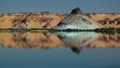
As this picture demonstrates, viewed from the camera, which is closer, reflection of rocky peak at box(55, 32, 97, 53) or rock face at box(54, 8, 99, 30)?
reflection of rocky peak at box(55, 32, 97, 53)

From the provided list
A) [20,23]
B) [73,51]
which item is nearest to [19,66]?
[73,51]

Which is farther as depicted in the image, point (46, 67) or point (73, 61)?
point (73, 61)

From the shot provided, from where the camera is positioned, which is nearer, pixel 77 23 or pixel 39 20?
pixel 77 23

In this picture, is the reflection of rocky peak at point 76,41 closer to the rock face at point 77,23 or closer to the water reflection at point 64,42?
the water reflection at point 64,42

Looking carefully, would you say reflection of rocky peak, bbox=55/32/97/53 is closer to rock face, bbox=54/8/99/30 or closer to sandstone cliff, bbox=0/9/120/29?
rock face, bbox=54/8/99/30

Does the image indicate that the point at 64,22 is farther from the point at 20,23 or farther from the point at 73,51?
the point at 73,51

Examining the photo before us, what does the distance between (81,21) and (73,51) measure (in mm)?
73303

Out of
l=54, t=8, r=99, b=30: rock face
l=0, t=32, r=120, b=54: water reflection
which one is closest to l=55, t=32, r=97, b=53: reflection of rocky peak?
l=0, t=32, r=120, b=54: water reflection

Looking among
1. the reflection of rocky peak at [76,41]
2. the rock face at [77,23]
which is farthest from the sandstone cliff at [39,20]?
the reflection of rocky peak at [76,41]

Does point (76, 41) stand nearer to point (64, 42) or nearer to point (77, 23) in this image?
point (64, 42)

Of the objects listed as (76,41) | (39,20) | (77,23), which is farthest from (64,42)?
(39,20)

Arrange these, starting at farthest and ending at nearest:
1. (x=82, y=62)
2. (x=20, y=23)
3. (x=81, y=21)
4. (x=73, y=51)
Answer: (x=20, y=23)
(x=81, y=21)
(x=73, y=51)
(x=82, y=62)

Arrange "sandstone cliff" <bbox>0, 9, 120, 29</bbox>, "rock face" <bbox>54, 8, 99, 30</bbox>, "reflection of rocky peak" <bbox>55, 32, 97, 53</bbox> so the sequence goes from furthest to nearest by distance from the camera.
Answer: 1. "sandstone cliff" <bbox>0, 9, 120, 29</bbox>
2. "rock face" <bbox>54, 8, 99, 30</bbox>
3. "reflection of rocky peak" <bbox>55, 32, 97, 53</bbox>

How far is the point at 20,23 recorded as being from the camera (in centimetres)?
16038
